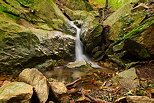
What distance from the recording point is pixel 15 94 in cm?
159

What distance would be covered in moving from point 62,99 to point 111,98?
1.46m

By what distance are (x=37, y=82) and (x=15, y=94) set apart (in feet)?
2.05

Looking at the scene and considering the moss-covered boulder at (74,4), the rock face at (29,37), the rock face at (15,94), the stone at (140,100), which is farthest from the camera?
the moss-covered boulder at (74,4)

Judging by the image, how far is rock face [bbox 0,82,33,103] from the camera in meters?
1.52

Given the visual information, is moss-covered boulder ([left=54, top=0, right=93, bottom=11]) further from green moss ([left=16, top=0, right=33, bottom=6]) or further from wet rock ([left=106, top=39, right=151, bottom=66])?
wet rock ([left=106, top=39, right=151, bottom=66])

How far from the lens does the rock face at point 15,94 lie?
152cm

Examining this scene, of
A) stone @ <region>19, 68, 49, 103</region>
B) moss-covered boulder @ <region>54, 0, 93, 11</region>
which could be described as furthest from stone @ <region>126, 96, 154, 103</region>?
moss-covered boulder @ <region>54, 0, 93, 11</region>

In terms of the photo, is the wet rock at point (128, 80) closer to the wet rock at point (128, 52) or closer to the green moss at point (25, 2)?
the wet rock at point (128, 52)

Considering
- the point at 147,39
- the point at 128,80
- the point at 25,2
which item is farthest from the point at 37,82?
the point at 25,2

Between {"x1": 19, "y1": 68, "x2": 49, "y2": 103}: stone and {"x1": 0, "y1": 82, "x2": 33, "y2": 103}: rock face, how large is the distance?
0.85ft

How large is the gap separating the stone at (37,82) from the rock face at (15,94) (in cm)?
26

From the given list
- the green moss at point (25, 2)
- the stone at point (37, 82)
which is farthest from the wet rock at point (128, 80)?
the green moss at point (25, 2)

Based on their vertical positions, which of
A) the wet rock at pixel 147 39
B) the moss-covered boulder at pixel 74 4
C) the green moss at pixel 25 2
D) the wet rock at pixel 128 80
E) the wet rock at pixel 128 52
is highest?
the moss-covered boulder at pixel 74 4

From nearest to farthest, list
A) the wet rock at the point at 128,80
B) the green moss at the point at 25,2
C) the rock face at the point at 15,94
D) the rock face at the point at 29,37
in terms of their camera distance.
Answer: the rock face at the point at 15,94, the wet rock at the point at 128,80, the rock face at the point at 29,37, the green moss at the point at 25,2
